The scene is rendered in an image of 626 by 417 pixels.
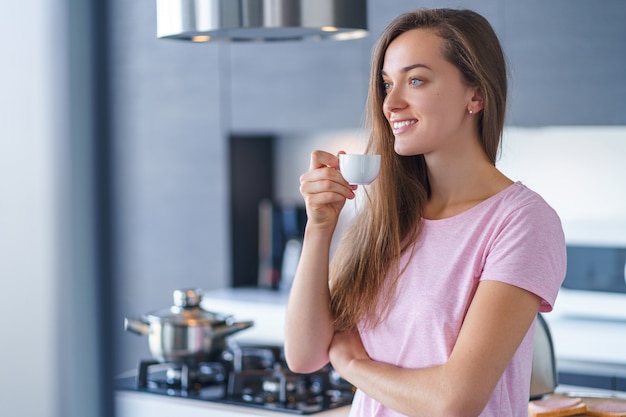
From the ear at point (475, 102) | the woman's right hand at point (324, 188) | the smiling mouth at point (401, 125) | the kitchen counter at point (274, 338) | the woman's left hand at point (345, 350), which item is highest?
the ear at point (475, 102)

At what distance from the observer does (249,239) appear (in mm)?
4645

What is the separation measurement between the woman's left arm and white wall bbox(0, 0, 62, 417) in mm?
2449

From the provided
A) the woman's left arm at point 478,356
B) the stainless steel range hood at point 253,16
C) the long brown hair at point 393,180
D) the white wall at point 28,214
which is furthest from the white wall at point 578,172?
the woman's left arm at point 478,356

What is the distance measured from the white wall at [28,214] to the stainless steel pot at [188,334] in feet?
4.59

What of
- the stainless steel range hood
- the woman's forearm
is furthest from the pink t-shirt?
the stainless steel range hood

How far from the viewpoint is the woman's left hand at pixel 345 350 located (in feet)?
5.64

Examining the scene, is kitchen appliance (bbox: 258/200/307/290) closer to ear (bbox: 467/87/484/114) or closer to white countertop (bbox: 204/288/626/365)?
white countertop (bbox: 204/288/626/365)

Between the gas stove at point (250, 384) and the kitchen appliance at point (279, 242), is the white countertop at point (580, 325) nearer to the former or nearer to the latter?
the kitchen appliance at point (279, 242)

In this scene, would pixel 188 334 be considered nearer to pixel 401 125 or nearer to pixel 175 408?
pixel 175 408

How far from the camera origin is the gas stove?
2.24m

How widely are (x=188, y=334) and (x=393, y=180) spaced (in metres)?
0.85

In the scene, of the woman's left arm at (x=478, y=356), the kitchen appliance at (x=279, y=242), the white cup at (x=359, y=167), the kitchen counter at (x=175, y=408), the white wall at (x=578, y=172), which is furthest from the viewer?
the kitchen appliance at (x=279, y=242)

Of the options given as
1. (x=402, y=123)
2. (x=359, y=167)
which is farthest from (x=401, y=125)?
(x=359, y=167)

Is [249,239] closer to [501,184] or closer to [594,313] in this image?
[594,313]
